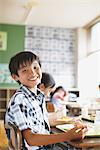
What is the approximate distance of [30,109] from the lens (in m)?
1.14

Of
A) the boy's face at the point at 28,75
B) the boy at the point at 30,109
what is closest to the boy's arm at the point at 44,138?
the boy at the point at 30,109

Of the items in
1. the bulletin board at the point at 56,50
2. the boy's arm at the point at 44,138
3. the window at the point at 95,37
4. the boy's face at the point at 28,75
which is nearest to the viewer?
the boy's arm at the point at 44,138

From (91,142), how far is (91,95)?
5903mm

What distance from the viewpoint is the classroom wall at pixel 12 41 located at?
6723mm

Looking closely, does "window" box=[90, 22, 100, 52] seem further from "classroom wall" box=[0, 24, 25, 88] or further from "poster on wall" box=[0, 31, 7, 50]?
"poster on wall" box=[0, 31, 7, 50]

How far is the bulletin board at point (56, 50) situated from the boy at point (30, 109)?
224 inches

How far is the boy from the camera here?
1.06 m

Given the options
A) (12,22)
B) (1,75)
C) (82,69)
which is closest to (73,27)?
(82,69)

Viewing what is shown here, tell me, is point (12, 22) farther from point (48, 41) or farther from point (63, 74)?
point (63, 74)

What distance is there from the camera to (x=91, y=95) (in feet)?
22.8

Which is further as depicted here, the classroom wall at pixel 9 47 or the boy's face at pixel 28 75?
the classroom wall at pixel 9 47

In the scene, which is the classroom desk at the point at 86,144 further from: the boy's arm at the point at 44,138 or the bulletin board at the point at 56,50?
the bulletin board at the point at 56,50

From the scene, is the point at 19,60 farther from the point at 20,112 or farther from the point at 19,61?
the point at 20,112

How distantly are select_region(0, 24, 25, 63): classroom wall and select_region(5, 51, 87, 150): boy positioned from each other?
556cm
